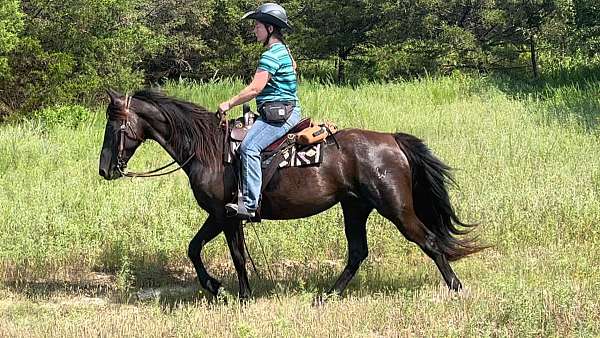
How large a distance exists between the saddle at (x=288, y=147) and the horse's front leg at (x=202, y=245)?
448 millimetres

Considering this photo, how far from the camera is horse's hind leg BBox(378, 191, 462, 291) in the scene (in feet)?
22.1

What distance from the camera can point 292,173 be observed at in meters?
6.80

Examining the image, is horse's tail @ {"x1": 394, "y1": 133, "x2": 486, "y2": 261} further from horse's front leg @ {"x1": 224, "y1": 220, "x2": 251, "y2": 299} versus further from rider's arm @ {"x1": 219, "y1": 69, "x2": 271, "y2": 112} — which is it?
horse's front leg @ {"x1": 224, "y1": 220, "x2": 251, "y2": 299}

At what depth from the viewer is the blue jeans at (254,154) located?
21.5ft

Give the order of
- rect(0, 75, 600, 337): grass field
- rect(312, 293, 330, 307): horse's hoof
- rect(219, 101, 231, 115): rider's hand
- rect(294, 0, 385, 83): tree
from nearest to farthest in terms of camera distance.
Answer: rect(0, 75, 600, 337): grass field < rect(219, 101, 231, 115): rider's hand < rect(312, 293, 330, 307): horse's hoof < rect(294, 0, 385, 83): tree

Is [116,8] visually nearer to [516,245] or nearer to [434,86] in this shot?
[434,86]

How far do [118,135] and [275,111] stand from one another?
58.5 inches

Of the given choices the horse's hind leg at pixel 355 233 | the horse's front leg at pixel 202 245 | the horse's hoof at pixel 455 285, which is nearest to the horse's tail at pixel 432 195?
the horse's hoof at pixel 455 285

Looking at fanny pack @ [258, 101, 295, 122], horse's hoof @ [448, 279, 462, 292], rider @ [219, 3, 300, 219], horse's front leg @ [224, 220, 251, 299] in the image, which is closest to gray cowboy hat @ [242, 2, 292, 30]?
rider @ [219, 3, 300, 219]

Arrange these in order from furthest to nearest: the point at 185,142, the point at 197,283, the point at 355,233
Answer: the point at 197,283 < the point at 355,233 < the point at 185,142

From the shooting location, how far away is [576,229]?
840 centimetres

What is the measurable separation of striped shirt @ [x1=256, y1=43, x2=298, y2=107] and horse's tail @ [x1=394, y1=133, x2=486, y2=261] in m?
1.18

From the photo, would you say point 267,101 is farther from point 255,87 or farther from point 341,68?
point 341,68

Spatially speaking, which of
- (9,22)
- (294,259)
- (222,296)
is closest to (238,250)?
(222,296)
